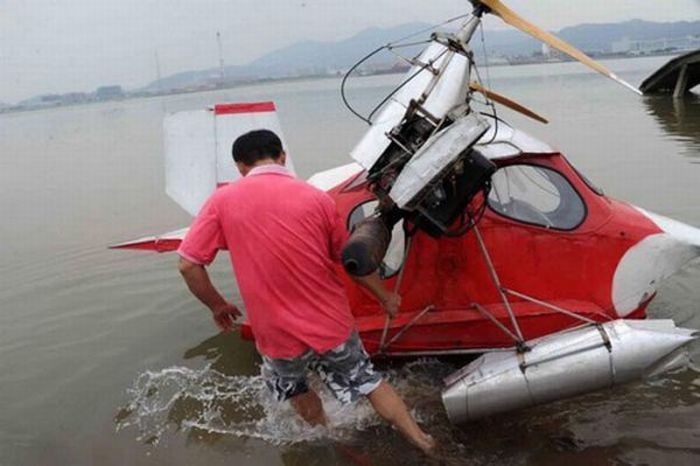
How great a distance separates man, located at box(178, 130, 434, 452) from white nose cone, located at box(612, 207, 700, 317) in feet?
6.48

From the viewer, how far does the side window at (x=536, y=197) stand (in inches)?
188

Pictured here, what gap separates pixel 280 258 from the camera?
140 inches

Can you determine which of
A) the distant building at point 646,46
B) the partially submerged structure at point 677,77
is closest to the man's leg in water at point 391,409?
the partially submerged structure at point 677,77

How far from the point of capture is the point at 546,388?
411cm

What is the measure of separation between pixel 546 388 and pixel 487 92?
2509mm

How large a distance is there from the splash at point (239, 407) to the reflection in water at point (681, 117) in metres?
12.0

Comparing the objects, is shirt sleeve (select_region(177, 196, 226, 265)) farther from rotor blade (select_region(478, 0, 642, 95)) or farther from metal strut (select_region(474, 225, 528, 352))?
rotor blade (select_region(478, 0, 642, 95))

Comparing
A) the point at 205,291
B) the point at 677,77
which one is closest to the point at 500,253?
the point at 205,291

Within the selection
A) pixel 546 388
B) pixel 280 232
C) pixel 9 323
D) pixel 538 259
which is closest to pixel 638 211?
pixel 538 259

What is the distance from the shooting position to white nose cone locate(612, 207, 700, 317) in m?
4.69

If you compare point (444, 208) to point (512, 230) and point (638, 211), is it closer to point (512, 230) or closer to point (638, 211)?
point (512, 230)

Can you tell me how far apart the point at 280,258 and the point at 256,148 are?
0.68 meters

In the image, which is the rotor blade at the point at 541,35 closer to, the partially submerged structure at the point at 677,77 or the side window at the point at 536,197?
the side window at the point at 536,197

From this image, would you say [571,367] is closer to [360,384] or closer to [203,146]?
[360,384]
